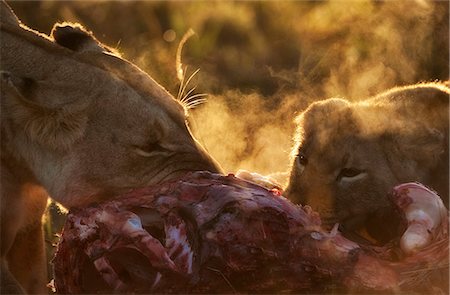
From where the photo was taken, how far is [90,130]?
4535mm

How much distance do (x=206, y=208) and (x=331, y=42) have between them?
20.0 ft

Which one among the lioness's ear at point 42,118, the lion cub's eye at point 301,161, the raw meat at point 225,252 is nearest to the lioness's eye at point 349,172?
the lion cub's eye at point 301,161

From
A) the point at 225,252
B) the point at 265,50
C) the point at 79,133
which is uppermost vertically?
the point at 265,50

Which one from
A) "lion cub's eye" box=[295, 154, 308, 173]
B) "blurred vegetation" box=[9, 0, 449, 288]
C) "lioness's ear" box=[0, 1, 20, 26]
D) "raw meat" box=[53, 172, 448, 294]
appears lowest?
"raw meat" box=[53, 172, 448, 294]

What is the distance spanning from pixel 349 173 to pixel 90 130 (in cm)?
121

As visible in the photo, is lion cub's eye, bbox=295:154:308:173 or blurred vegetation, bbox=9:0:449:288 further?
blurred vegetation, bbox=9:0:449:288

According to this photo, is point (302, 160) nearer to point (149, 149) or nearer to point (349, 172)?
point (349, 172)

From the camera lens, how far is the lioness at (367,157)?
4.86 metres

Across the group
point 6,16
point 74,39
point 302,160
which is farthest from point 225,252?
point 6,16

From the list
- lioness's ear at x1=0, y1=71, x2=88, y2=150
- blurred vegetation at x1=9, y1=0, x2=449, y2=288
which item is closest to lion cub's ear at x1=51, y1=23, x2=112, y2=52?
lioness's ear at x1=0, y1=71, x2=88, y2=150

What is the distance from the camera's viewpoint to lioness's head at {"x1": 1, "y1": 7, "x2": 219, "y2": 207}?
176 inches

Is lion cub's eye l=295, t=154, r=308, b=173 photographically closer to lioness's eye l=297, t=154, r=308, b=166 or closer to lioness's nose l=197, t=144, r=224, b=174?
lioness's eye l=297, t=154, r=308, b=166

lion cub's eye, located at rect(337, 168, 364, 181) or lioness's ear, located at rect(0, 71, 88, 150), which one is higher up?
lion cub's eye, located at rect(337, 168, 364, 181)

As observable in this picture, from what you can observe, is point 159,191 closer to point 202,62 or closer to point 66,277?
point 66,277
